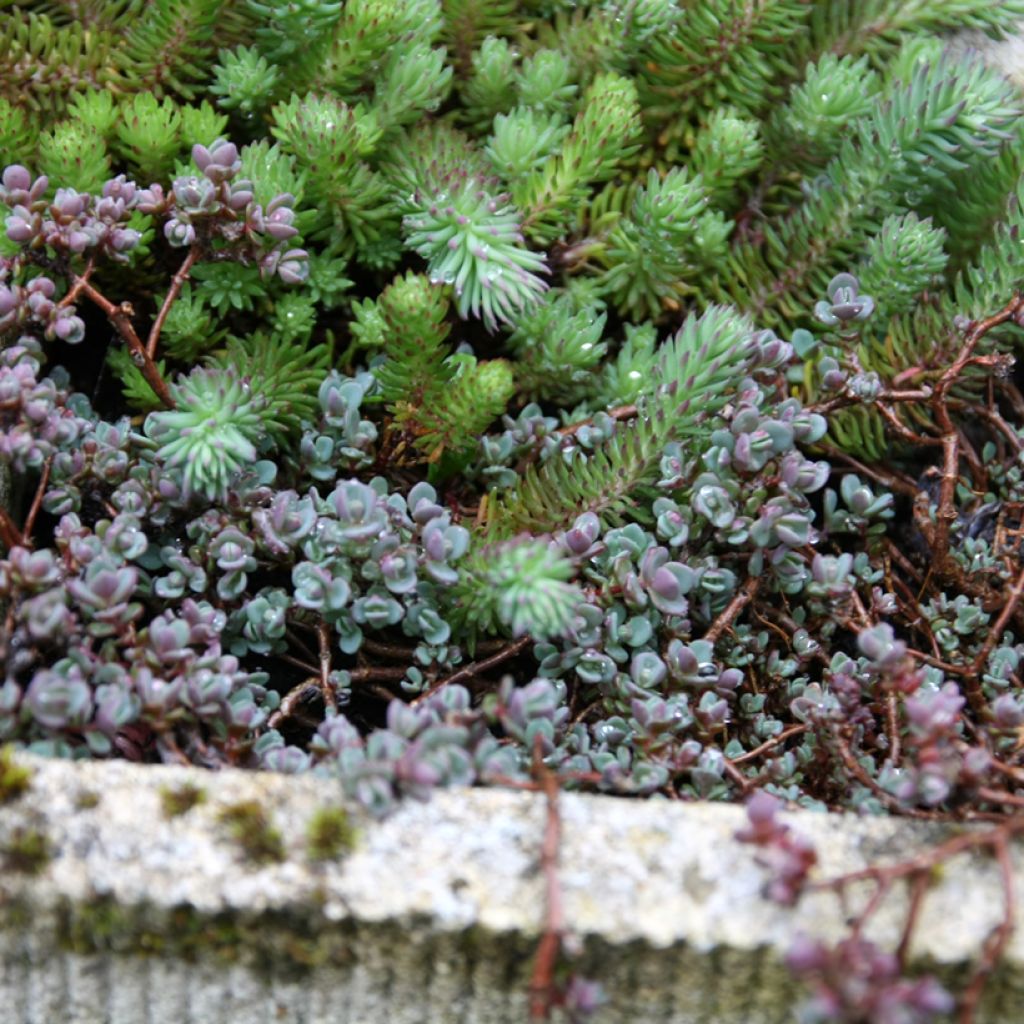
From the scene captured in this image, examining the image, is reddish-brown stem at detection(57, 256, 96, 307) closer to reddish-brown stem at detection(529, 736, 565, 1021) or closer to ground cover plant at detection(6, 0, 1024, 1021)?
ground cover plant at detection(6, 0, 1024, 1021)

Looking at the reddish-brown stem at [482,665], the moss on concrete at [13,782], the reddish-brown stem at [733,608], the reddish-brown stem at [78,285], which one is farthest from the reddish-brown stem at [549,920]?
A: the reddish-brown stem at [78,285]

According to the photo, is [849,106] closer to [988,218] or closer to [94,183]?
[988,218]

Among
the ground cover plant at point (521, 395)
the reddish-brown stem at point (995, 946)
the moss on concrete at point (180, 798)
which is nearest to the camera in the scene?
the reddish-brown stem at point (995, 946)

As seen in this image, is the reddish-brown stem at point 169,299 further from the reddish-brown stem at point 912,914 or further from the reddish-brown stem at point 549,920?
the reddish-brown stem at point 912,914

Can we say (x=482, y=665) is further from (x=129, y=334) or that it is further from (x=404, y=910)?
(x=129, y=334)

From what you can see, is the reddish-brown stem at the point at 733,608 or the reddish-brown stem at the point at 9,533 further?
the reddish-brown stem at the point at 733,608

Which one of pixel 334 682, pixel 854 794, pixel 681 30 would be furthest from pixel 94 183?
pixel 854 794

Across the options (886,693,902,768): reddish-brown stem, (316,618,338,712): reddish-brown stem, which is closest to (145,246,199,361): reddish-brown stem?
(316,618,338,712): reddish-brown stem
